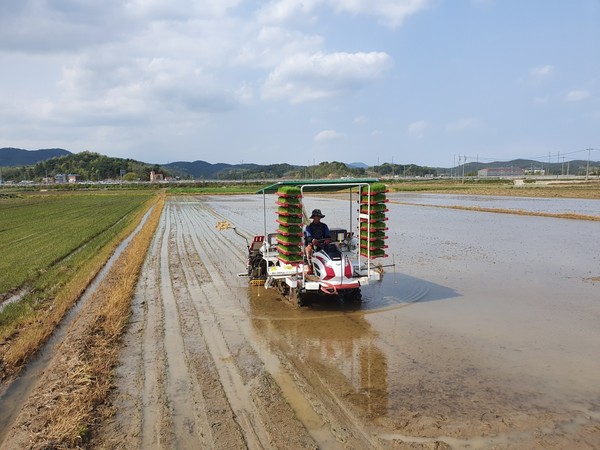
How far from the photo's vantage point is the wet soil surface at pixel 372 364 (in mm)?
5035

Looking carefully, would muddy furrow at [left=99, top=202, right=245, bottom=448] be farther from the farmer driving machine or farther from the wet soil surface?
the farmer driving machine

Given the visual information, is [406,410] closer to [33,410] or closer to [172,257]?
[33,410]

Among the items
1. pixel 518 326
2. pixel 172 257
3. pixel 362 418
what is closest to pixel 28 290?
pixel 172 257

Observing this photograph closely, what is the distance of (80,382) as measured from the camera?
20.1 ft

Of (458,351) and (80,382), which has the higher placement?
(80,382)

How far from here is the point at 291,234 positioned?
32.2 feet

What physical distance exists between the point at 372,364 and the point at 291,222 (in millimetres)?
3780

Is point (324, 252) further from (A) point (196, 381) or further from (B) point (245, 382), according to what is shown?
(A) point (196, 381)

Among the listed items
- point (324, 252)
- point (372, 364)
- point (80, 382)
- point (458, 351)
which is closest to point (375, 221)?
point (324, 252)

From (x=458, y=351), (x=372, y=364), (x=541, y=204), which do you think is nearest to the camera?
(x=372, y=364)

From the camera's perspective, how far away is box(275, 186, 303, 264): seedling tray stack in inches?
384

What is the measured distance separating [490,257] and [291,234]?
29.3 feet

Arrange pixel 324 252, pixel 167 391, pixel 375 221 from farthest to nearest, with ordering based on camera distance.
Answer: pixel 375 221 → pixel 324 252 → pixel 167 391

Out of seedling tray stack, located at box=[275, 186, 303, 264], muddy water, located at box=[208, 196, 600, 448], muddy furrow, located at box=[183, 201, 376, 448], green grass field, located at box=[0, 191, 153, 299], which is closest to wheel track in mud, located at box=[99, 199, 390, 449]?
muddy furrow, located at box=[183, 201, 376, 448]
